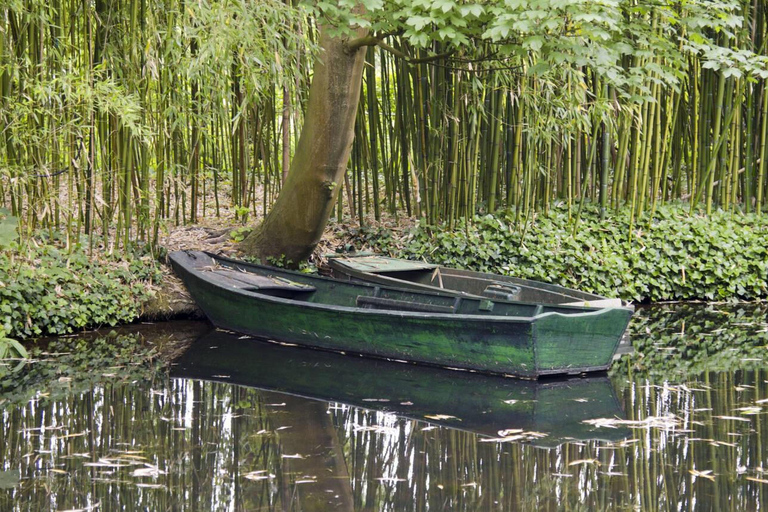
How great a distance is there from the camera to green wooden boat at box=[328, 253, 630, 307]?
15.5 feet

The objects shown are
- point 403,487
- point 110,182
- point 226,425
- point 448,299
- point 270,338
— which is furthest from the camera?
point 110,182

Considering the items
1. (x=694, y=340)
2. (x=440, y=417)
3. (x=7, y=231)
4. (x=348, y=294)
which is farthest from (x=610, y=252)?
(x=7, y=231)

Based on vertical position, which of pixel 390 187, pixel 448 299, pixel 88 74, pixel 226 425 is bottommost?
pixel 226 425

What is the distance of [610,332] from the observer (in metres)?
4.07

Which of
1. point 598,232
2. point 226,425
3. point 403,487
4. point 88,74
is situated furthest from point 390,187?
point 403,487

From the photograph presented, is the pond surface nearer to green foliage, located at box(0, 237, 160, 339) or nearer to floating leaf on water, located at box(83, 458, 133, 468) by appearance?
floating leaf on water, located at box(83, 458, 133, 468)

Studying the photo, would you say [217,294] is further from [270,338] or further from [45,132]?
[45,132]

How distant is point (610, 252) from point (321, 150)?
8.16 feet

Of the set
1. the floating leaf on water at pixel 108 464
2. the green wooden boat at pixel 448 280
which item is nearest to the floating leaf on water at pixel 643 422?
the green wooden boat at pixel 448 280

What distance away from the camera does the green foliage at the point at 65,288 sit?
4887 millimetres

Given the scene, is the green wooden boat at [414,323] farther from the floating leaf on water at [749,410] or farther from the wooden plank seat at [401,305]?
the floating leaf on water at [749,410]

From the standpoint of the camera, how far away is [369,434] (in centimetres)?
311

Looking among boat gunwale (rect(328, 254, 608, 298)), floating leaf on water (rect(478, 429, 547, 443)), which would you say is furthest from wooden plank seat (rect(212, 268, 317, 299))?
floating leaf on water (rect(478, 429, 547, 443))

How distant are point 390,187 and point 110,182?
7.70 feet
